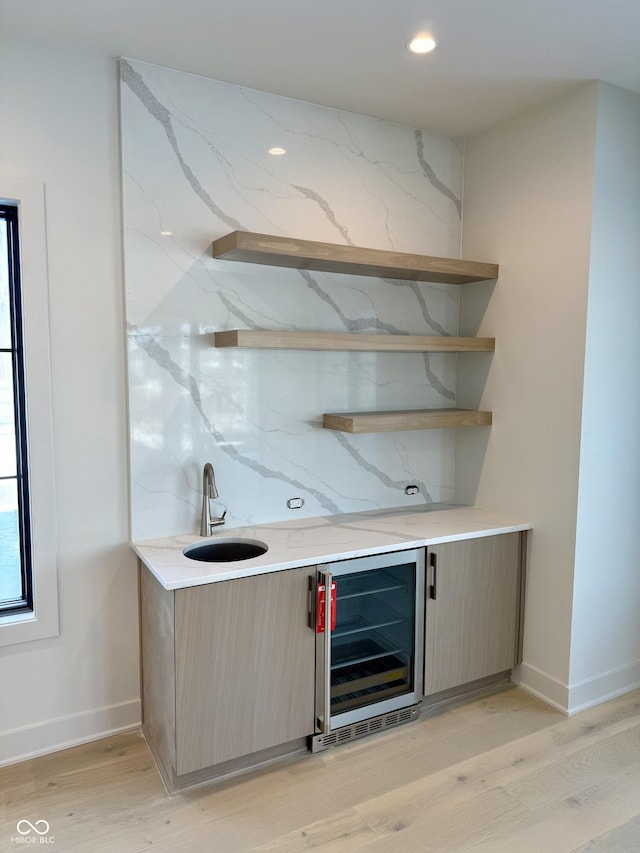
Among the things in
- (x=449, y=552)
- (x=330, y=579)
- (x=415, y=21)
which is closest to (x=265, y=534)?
(x=330, y=579)

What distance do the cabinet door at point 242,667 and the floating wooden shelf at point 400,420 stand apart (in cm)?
69

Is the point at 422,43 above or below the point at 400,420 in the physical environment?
above

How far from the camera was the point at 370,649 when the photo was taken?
102 inches

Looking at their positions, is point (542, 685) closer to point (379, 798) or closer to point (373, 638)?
point (373, 638)

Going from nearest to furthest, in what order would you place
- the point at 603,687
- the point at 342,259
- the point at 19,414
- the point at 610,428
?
the point at 19,414
the point at 342,259
the point at 610,428
the point at 603,687

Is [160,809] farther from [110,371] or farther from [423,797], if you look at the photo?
[110,371]

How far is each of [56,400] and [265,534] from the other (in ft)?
3.24

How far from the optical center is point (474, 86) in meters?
2.52

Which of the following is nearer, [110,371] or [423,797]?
[423,797]

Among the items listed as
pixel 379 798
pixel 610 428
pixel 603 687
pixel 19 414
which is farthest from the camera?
pixel 603 687

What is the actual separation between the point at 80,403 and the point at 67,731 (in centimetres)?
129

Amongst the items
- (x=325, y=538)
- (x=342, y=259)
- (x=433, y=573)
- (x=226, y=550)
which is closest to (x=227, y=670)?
(x=226, y=550)

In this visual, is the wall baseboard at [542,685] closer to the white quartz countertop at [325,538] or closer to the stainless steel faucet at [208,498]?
the white quartz countertop at [325,538]

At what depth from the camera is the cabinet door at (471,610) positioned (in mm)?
2631
